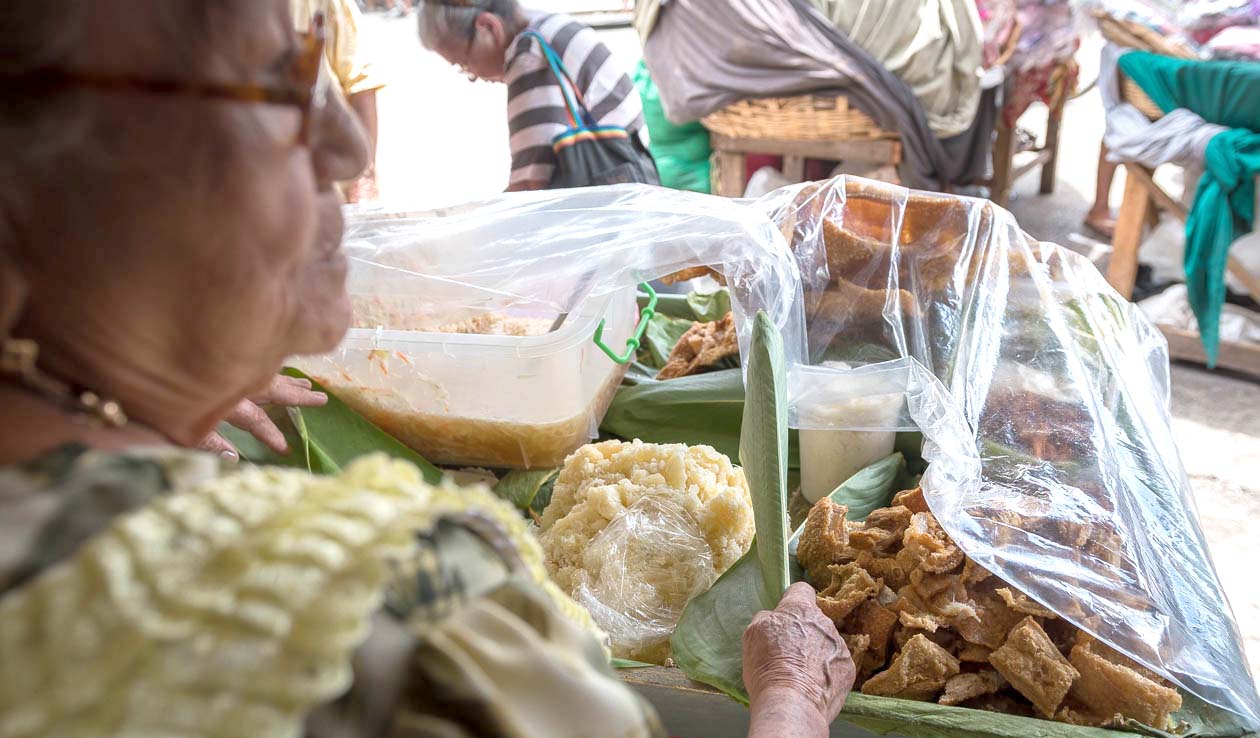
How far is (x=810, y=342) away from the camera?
57.5 inches

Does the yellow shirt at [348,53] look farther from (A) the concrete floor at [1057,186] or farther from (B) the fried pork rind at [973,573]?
(B) the fried pork rind at [973,573]

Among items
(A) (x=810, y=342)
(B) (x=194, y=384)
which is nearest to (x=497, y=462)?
(A) (x=810, y=342)

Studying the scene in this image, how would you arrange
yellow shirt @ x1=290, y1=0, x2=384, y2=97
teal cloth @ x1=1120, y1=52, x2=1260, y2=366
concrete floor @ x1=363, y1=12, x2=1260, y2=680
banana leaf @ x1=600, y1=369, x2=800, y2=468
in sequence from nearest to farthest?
banana leaf @ x1=600, y1=369, x2=800, y2=468 → yellow shirt @ x1=290, y1=0, x2=384, y2=97 → concrete floor @ x1=363, y1=12, x2=1260, y2=680 → teal cloth @ x1=1120, y1=52, x2=1260, y2=366

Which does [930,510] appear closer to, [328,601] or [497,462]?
[497,462]

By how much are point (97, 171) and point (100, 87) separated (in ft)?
0.13

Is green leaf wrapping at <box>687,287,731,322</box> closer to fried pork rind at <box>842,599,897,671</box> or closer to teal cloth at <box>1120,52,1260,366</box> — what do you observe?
fried pork rind at <box>842,599,897,671</box>

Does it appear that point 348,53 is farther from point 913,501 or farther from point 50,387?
point 50,387

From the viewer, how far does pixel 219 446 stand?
1235 mm

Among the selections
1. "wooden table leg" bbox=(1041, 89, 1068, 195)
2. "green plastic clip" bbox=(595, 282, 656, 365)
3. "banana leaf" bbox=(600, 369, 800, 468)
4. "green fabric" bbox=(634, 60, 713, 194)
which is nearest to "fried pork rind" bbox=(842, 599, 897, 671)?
"banana leaf" bbox=(600, 369, 800, 468)

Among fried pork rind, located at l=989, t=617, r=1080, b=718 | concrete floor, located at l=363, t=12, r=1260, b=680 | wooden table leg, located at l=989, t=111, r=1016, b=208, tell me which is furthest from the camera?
wooden table leg, located at l=989, t=111, r=1016, b=208

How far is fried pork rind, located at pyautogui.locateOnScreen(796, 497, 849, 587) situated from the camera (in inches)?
47.9

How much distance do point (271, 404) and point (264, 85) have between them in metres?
1.01

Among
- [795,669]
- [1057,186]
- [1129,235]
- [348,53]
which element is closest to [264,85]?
[795,669]

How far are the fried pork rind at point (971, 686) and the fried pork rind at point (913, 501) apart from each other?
0.22 meters
